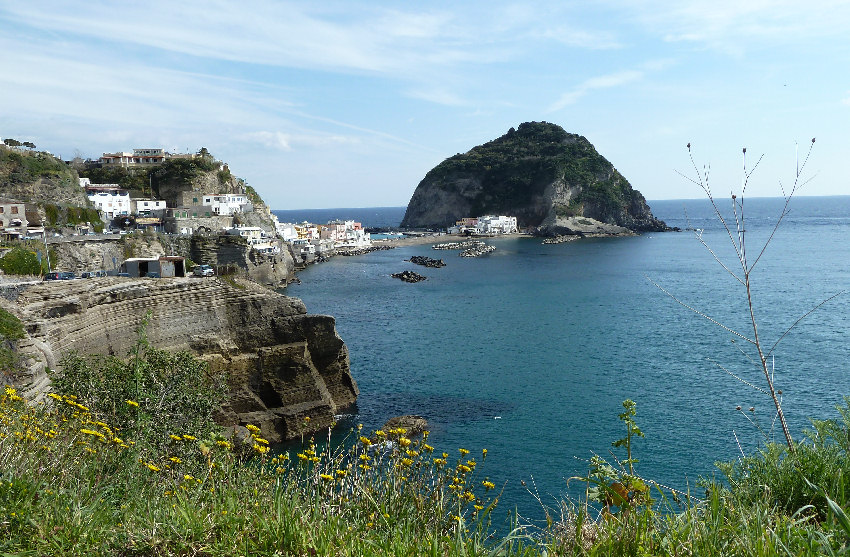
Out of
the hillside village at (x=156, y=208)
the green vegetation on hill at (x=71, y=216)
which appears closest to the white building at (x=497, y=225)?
the hillside village at (x=156, y=208)

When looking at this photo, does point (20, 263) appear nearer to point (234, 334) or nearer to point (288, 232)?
point (234, 334)

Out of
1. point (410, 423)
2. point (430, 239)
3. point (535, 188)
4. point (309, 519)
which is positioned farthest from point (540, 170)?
point (309, 519)

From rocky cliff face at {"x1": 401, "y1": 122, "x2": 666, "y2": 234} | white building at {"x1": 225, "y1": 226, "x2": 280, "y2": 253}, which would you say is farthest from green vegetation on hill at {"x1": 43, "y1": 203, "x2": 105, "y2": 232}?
rocky cliff face at {"x1": 401, "y1": 122, "x2": 666, "y2": 234}

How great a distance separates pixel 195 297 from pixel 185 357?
21.3 feet

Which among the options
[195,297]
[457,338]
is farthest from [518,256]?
[195,297]

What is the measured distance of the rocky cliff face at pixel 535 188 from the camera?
458ft

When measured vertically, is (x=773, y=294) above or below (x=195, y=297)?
below

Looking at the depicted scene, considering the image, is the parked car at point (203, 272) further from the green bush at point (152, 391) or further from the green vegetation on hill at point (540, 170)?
the green vegetation on hill at point (540, 170)

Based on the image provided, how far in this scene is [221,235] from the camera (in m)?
58.7

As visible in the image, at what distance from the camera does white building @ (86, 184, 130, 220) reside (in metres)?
61.3

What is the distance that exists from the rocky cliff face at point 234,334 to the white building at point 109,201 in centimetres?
4395

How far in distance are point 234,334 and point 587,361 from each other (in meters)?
18.3

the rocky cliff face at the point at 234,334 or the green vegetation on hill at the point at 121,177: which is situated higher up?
the green vegetation on hill at the point at 121,177

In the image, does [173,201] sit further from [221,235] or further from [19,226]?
[19,226]
